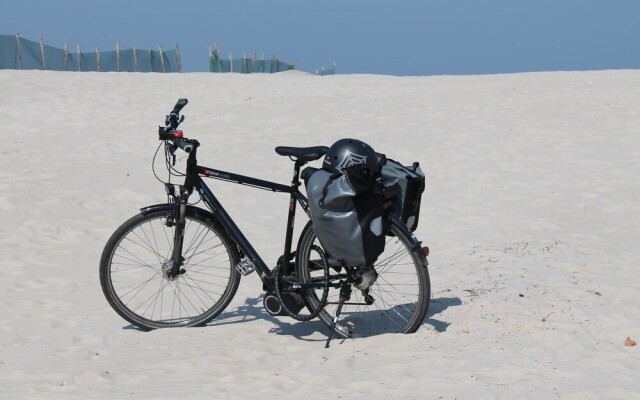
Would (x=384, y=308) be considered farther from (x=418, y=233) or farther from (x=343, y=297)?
(x=418, y=233)

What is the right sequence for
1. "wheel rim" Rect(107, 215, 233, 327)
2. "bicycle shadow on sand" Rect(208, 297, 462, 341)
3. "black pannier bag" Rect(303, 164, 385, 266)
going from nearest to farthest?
"black pannier bag" Rect(303, 164, 385, 266)
"bicycle shadow on sand" Rect(208, 297, 462, 341)
"wheel rim" Rect(107, 215, 233, 327)

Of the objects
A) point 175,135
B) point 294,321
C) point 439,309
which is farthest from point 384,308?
point 175,135

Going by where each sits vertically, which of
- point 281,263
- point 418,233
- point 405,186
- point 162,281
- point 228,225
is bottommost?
point 418,233

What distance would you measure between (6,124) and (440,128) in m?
7.90

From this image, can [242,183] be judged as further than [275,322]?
No

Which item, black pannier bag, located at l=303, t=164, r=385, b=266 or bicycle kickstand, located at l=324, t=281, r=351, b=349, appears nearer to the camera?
black pannier bag, located at l=303, t=164, r=385, b=266

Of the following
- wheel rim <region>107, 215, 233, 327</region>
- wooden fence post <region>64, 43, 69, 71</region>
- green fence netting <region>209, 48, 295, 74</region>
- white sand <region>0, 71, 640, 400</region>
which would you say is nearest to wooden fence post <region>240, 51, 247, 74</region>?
green fence netting <region>209, 48, 295, 74</region>

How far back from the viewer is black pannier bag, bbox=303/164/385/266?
4.49m

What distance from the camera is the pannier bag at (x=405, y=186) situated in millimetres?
4625

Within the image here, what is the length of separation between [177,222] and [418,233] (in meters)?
3.92

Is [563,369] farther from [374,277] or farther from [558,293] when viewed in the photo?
[558,293]

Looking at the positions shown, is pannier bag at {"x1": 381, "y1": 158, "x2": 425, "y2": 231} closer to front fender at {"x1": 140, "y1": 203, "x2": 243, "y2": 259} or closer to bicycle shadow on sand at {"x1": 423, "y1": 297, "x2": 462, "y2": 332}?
bicycle shadow on sand at {"x1": 423, "y1": 297, "x2": 462, "y2": 332}

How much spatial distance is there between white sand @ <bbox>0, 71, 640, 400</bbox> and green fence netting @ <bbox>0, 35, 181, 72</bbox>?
33.9ft

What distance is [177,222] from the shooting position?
16.4 ft
